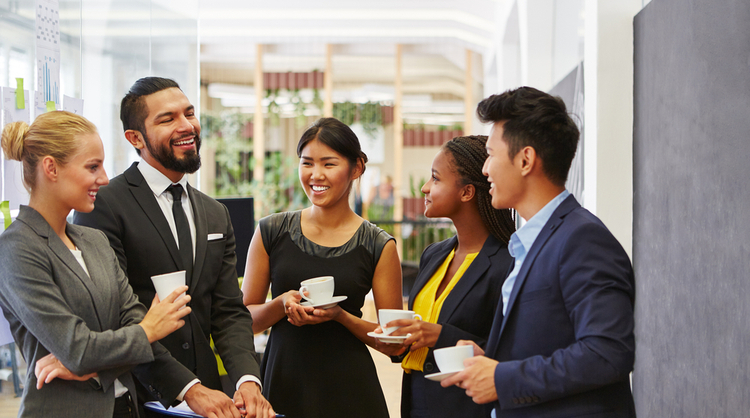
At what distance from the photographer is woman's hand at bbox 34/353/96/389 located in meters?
1.35

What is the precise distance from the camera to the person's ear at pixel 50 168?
1408mm

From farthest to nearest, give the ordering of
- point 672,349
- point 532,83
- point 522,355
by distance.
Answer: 1. point 532,83
2. point 672,349
3. point 522,355

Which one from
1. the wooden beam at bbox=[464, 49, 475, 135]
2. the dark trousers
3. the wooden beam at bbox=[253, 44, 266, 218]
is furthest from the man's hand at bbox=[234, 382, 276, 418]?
the wooden beam at bbox=[464, 49, 475, 135]

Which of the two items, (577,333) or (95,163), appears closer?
(577,333)

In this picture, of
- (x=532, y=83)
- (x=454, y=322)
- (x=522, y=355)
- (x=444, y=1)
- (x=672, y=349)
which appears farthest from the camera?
(x=444, y=1)

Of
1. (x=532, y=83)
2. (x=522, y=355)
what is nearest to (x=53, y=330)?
(x=522, y=355)

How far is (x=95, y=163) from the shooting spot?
4.85 feet

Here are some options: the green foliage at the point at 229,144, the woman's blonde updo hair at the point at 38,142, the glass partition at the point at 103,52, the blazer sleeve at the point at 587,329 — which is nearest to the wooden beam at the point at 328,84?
Result: the green foliage at the point at 229,144

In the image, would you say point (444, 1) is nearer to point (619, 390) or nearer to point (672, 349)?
point (672, 349)

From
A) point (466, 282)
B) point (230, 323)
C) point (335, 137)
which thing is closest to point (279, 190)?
point (335, 137)

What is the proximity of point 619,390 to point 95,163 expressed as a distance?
52.0 inches

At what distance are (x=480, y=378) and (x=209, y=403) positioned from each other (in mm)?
800

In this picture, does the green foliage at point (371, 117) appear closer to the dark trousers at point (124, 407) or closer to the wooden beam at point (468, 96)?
the wooden beam at point (468, 96)

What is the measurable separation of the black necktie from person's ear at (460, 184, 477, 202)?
85 cm
